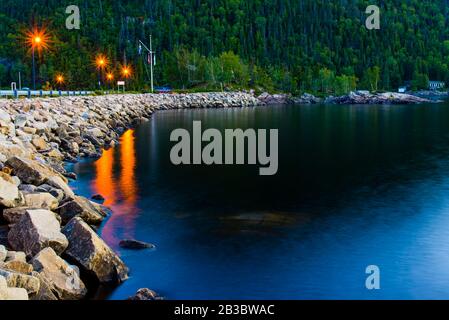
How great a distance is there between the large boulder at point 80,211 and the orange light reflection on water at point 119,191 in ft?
1.64

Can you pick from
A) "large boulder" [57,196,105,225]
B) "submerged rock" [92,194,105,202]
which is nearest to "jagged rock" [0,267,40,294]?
"large boulder" [57,196,105,225]

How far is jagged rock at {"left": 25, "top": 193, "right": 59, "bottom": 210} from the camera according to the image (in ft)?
64.3

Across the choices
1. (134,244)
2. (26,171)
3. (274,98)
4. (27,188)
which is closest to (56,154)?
(26,171)

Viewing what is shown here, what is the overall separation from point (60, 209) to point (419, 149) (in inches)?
1511

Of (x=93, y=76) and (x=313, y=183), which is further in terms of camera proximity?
(x=93, y=76)

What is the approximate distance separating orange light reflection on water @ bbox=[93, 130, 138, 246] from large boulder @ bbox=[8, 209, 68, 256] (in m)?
3.67

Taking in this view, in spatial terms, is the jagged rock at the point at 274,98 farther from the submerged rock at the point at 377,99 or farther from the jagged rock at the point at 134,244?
the jagged rock at the point at 134,244

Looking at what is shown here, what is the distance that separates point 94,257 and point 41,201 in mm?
4938

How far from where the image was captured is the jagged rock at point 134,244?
63.8 feet

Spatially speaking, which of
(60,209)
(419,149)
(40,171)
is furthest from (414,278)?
(419,149)

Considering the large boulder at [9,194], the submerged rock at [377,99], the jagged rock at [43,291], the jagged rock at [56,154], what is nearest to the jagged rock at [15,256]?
the jagged rock at [43,291]

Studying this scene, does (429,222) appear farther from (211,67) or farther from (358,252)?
(211,67)

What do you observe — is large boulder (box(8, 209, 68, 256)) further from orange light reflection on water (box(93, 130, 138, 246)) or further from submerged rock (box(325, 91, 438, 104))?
submerged rock (box(325, 91, 438, 104))

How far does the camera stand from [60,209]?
20.4 metres
